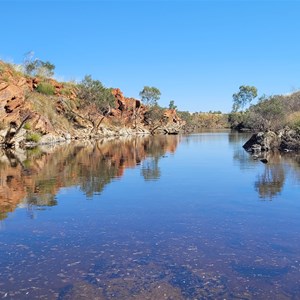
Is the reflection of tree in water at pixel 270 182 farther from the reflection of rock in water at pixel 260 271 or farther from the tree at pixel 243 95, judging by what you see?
the tree at pixel 243 95

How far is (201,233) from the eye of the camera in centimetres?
1166

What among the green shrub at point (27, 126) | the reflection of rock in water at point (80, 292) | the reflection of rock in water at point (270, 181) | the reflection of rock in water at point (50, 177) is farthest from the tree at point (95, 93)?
the reflection of rock in water at point (80, 292)

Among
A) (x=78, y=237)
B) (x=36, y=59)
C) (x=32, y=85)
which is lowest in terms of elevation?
(x=78, y=237)

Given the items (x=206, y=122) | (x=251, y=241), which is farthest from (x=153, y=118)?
(x=251, y=241)

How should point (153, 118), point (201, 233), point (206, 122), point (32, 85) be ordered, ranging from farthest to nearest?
point (206, 122) < point (153, 118) < point (32, 85) < point (201, 233)

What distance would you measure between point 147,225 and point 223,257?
3579mm

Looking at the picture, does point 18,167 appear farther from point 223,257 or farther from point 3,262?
point 223,257

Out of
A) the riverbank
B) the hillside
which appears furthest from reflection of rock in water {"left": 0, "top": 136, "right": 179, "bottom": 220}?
the hillside

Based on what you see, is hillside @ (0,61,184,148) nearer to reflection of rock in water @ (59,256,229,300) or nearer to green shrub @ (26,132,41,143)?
green shrub @ (26,132,41,143)

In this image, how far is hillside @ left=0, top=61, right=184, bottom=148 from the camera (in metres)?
48.2

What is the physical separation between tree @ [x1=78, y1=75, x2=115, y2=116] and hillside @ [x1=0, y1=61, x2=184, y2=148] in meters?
0.74

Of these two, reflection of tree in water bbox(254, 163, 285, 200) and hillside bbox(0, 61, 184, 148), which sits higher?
hillside bbox(0, 61, 184, 148)

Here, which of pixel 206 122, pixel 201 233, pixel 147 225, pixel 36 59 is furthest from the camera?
pixel 206 122

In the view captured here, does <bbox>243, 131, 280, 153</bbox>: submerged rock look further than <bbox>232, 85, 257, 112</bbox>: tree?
No
